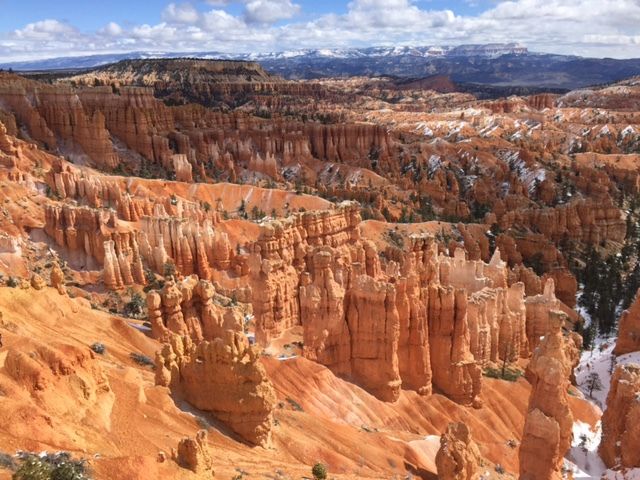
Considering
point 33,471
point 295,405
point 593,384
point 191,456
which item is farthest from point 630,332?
point 33,471

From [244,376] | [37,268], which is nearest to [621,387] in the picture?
[244,376]

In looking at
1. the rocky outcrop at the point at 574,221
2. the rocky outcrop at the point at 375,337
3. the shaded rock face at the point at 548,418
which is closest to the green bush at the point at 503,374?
the rocky outcrop at the point at 375,337

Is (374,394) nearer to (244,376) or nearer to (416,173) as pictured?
(244,376)

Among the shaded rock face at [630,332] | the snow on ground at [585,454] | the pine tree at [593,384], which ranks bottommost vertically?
the pine tree at [593,384]

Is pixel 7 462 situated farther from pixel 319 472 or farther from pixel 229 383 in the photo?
pixel 319 472

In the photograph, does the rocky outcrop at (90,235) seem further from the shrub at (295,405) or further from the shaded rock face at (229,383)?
the shaded rock face at (229,383)

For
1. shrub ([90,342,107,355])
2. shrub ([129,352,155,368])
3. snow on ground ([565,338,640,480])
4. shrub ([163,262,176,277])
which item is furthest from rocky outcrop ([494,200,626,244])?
shrub ([90,342,107,355])
